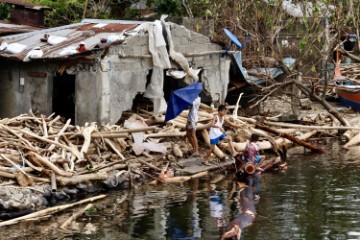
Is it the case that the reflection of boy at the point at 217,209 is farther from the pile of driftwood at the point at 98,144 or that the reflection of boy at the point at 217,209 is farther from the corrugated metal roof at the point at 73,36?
the corrugated metal roof at the point at 73,36

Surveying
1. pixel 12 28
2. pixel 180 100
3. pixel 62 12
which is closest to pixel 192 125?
pixel 180 100

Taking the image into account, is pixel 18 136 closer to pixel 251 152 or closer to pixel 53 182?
pixel 53 182

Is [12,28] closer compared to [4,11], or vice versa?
[12,28]

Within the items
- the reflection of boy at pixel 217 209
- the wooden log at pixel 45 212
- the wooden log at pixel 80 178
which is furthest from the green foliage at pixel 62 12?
the wooden log at pixel 45 212

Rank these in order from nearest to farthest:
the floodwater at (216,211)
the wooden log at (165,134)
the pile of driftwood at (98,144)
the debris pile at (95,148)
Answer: the floodwater at (216,211) < the debris pile at (95,148) < the pile of driftwood at (98,144) < the wooden log at (165,134)

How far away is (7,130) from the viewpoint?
17.3 m

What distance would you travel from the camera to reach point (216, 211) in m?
14.7

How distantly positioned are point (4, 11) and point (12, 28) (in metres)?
4.98

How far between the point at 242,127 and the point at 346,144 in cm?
342

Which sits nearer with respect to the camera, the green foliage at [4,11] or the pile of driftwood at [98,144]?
the pile of driftwood at [98,144]

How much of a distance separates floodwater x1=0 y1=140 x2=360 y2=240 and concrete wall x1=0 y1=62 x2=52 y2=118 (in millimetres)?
5272

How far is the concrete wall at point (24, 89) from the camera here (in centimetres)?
2080

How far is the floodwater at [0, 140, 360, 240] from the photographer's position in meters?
13.1

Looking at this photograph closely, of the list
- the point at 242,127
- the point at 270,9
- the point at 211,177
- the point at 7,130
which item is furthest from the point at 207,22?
the point at 7,130
